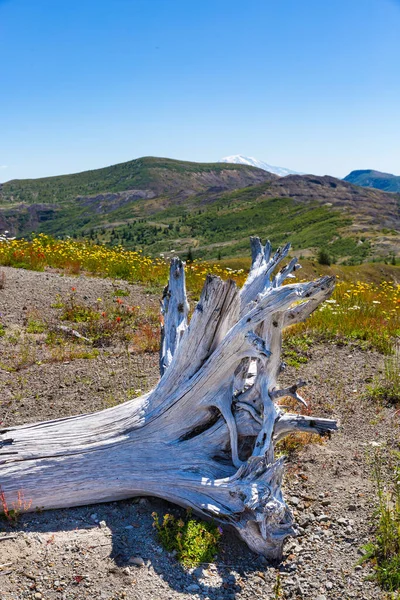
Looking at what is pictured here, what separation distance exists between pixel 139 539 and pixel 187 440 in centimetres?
96

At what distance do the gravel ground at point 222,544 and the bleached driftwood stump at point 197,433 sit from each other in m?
0.21

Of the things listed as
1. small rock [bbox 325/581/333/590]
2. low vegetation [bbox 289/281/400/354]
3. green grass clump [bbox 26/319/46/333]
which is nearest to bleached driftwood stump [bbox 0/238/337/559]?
small rock [bbox 325/581/333/590]

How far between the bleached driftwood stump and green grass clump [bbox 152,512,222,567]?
0.14m

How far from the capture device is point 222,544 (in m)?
4.20

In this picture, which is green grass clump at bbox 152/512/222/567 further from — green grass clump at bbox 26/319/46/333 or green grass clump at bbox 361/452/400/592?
green grass clump at bbox 26/319/46/333

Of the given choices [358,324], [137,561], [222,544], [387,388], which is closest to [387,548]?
[222,544]

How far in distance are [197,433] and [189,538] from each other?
3.33 ft

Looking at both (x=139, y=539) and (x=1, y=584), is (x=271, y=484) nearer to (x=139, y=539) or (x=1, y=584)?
(x=139, y=539)

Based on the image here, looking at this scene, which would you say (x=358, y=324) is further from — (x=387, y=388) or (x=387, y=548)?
(x=387, y=548)

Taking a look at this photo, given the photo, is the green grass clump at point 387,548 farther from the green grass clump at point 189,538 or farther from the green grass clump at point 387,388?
the green grass clump at point 387,388

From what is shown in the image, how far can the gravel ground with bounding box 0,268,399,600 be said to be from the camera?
3672 millimetres

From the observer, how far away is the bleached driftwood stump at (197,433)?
14.2ft

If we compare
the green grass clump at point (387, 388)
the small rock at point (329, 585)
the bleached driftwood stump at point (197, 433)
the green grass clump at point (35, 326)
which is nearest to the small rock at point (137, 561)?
the bleached driftwood stump at point (197, 433)

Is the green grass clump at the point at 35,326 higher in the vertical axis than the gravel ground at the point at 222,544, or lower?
higher
